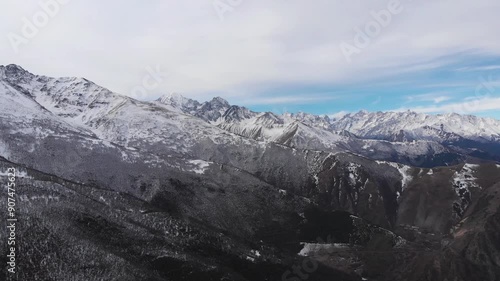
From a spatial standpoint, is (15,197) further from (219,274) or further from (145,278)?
(219,274)

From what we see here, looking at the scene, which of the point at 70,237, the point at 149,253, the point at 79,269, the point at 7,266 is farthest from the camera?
the point at 149,253

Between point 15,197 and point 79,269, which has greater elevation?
point 15,197

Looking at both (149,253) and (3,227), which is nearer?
(3,227)

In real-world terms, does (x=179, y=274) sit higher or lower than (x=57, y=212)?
lower

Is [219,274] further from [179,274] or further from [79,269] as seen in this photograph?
[79,269]

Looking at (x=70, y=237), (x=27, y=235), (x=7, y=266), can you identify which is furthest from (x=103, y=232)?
(x=7, y=266)

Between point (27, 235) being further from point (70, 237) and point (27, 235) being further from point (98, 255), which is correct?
point (98, 255)

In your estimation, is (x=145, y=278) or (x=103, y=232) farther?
(x=103, y=232)

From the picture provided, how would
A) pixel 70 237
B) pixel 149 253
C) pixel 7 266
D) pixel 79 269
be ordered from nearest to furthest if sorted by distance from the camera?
pixel 7 266 < pixel 79 269 < pixel 70 237 < pixel 149 253

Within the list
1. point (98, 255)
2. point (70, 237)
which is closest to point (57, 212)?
point (70, 237)
